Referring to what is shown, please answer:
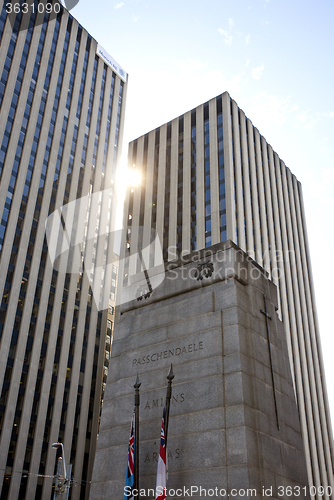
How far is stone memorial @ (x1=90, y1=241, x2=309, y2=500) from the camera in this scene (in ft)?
52.3

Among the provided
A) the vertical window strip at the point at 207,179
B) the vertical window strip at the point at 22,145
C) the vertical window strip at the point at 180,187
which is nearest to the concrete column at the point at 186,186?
the vertical window strip at the point at 180,187

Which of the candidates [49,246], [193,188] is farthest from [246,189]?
[49,246]

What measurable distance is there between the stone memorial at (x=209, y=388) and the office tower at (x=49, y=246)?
41743mm

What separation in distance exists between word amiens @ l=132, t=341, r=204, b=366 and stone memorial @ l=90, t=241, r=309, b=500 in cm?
5

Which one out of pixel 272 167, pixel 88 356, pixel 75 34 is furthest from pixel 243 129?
pixel 88 356

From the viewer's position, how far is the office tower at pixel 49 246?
2325 inches

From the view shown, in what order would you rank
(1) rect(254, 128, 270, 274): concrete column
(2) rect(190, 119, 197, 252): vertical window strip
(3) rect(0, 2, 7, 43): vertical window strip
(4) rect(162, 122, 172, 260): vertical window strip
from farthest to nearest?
1. (1) rect(254, 128, 270, 274): concrete column
2. (4) rect(162, 122, 172, 260): vertical window strip
3. (2) rect(190, 119, 197, 252): vertical window strip
4. (3) rect(0, 2, 7, 43): vertical window strip

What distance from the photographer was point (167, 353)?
19.5 meters

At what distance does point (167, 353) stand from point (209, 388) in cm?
272

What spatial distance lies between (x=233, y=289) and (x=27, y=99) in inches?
2556

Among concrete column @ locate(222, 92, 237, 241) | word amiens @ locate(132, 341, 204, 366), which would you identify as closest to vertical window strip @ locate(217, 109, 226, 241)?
concrete column @ locate(222, 92, 237, 241)

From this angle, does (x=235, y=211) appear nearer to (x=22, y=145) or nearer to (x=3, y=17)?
(x=22, y=145)

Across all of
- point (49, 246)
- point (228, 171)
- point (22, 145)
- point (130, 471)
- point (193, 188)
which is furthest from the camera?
point (193, 188)

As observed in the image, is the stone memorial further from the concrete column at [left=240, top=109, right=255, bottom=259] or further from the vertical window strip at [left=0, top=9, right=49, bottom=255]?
the concrete column at [left=240, top=109, right=255, bottom=259]
